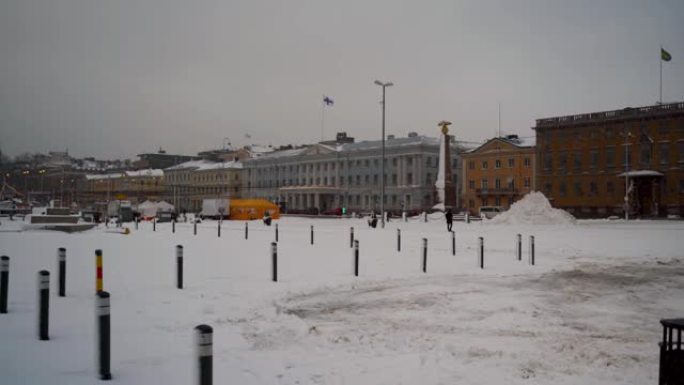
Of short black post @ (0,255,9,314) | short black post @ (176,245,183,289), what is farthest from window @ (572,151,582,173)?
short black post @ (0,255,9,314)

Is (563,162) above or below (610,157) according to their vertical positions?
below

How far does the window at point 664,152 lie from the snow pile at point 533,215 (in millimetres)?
32821

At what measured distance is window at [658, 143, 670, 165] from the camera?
76.2 m

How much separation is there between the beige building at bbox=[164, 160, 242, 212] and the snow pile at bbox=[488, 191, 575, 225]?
9928 cm

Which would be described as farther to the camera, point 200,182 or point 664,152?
point 200,182

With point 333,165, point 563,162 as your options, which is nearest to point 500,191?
point 563,162

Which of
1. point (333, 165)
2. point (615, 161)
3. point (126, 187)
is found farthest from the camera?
point (126, 187)

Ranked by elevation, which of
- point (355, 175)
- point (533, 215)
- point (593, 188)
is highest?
point (355, 175)

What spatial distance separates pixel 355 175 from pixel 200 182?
5048cm

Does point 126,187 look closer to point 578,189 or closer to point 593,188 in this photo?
point 578,189

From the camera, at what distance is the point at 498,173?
99.7 m

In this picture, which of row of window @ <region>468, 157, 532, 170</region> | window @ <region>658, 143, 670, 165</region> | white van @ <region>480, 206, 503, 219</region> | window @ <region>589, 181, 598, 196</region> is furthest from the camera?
row of window @ <region>468, 157, 532, 170</region>

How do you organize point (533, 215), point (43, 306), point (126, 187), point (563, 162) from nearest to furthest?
point (43, 306)
point (533, 215)
point (563, 162)
point (126, 187)

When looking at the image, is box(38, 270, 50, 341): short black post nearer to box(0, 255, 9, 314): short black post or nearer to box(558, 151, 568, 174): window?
box(0, 255, 9, 314): short black post
